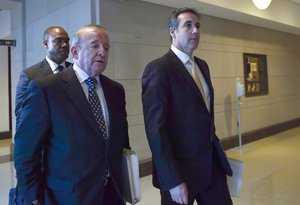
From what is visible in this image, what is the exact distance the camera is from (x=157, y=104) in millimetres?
1559

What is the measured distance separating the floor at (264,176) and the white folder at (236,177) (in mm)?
1277

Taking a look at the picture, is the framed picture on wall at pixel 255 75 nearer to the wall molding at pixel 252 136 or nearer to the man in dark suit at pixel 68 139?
the wall molding at pixel 252 136

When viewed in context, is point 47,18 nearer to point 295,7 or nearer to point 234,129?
point 234,129

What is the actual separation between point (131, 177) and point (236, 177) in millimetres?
738

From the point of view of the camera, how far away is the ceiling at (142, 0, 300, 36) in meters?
4.59

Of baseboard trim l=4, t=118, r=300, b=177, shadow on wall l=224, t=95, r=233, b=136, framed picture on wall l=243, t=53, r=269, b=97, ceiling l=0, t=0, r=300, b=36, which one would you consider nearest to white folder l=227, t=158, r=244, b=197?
baseboard trim l=4, t=118, r=300, b=177

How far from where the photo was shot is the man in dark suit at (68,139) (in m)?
1.34

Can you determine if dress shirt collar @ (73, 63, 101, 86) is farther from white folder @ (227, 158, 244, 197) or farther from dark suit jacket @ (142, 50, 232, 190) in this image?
white folder @ (227, 158, 244, 197)

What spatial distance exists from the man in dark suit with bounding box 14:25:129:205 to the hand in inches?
11.7

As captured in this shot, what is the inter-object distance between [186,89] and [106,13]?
2500 millimetres

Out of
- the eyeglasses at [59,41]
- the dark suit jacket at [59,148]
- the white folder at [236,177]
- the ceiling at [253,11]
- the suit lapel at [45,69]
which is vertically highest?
the ceiling at [253,11]

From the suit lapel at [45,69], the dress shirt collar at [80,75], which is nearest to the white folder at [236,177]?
the dress shirt collar at [80,75]

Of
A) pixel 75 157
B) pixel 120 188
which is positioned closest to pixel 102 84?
pixel 75 157

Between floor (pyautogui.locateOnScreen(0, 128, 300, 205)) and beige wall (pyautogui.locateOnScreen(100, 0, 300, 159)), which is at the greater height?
beige wall (pyautogui.locateOnScreen(100, 0, 300, 159))
